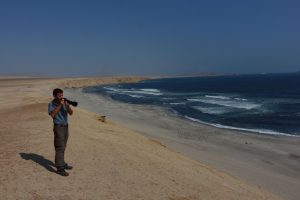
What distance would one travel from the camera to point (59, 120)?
10.9 metres

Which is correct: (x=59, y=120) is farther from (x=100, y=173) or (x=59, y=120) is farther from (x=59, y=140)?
(x=100, y=173)

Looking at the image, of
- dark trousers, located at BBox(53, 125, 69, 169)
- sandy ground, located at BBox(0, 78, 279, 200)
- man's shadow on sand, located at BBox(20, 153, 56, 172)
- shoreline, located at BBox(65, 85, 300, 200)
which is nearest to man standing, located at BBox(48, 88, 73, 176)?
dark trousers, located at BBox(53, 125, 69, 169)

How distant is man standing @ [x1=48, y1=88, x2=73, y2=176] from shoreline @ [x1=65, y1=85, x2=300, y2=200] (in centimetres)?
953

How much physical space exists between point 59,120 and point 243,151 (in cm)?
1658

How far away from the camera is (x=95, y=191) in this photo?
10586 millimetres

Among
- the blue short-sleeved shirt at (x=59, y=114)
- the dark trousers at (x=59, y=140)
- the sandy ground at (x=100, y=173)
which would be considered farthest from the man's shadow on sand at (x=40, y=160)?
the blue short-sleeved shirt at (x=59, y=114)

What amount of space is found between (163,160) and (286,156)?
11.6 meters

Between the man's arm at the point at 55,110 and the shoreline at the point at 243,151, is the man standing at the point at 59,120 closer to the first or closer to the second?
the man's arm at the point at 55,110

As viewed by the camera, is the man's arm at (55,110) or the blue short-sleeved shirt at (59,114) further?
the blue short-sleeved shirt at (59,114)

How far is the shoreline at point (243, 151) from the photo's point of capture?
61.7 feet

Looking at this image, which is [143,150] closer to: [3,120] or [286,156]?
[3,120]

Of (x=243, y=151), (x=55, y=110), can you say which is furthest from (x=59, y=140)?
(x=243, y=151)

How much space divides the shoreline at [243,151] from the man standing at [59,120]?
375 inches

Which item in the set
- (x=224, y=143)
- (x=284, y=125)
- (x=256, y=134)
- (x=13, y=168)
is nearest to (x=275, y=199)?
(x=13, y=168)
